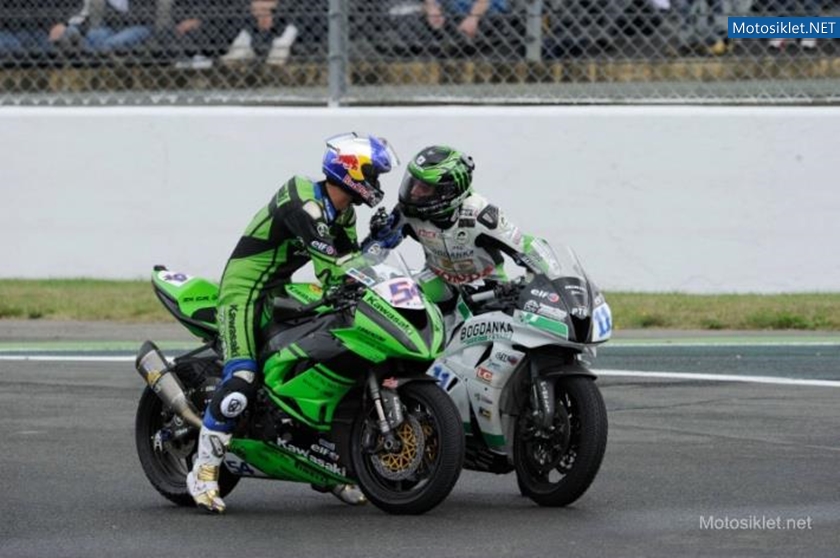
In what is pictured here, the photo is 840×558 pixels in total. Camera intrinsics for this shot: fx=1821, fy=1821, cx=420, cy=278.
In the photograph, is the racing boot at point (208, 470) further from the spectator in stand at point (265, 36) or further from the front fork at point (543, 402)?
the spectator in stand at point (265, 36)

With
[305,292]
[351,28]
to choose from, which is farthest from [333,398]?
[351,28]

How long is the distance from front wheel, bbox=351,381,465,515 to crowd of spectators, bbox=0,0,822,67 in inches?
316

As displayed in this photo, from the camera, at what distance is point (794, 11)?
1494 cm

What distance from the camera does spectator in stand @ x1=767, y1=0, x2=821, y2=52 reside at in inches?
587

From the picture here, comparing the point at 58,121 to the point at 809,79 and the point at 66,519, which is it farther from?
the point at 66,519

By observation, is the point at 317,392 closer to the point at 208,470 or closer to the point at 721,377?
the point at 208,470

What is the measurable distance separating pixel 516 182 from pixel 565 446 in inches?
294

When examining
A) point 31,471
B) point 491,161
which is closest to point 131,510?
point 31,471

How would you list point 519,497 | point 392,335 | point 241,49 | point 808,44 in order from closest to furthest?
point 392,335 < point 519,497 < point 808,44 < point 241,49

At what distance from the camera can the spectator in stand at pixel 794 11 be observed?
48.9 ft

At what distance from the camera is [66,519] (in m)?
7.85

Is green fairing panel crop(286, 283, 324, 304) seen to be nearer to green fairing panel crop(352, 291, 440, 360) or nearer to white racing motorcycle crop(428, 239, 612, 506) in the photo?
green fairing panel crop(352, 291, 440, 360)

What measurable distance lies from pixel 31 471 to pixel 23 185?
7.67m

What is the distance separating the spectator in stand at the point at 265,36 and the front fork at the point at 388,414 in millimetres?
8630
